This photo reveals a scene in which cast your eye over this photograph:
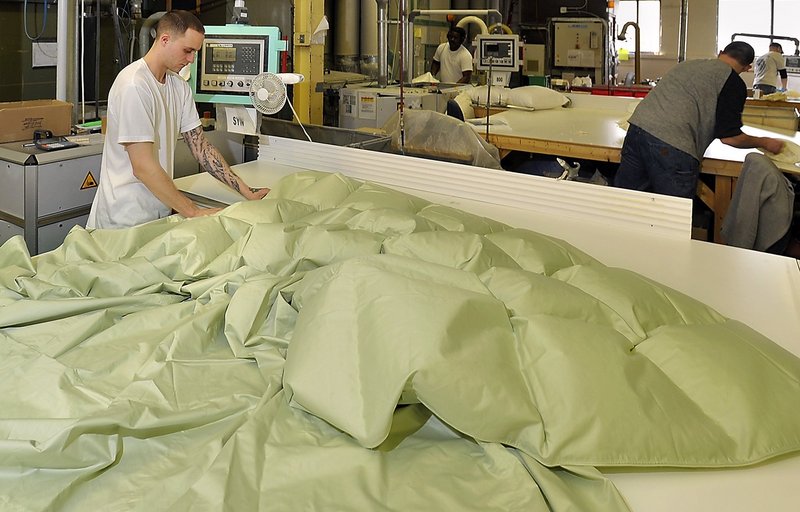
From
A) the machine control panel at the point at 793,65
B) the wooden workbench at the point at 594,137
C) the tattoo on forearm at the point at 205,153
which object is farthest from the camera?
the machine control panel at the point at 793,65

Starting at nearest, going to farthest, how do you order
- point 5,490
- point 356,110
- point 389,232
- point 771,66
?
1. point 5,490
2. point 389,232
3. point 356,110
4. point 771,66

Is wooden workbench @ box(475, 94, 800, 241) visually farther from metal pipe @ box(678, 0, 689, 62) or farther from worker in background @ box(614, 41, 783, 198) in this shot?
metal pipe @ box(678, 0, 689, 62)

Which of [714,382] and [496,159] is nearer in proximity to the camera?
[714,382]

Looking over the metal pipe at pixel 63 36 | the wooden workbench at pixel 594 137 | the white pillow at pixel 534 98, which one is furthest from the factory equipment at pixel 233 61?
the white pillow at pixel 534 98

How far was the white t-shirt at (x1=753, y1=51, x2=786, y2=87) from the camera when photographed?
604cm

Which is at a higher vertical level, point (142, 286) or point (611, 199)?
point (611, 199)

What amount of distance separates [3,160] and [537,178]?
6.27ft

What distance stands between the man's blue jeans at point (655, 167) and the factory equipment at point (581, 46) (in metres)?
3.13

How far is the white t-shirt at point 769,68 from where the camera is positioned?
604 cm

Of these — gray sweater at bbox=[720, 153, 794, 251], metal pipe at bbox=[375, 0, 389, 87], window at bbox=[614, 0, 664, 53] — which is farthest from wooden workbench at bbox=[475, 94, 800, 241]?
window at bbox=[614, 0, 664, 53]

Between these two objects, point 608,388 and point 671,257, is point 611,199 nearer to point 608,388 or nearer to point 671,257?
point 671,257

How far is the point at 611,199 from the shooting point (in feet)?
8.04

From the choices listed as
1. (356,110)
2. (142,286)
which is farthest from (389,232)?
(356,110)

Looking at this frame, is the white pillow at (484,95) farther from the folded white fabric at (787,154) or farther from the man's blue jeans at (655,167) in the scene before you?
the folded white fabric at (787,154)
